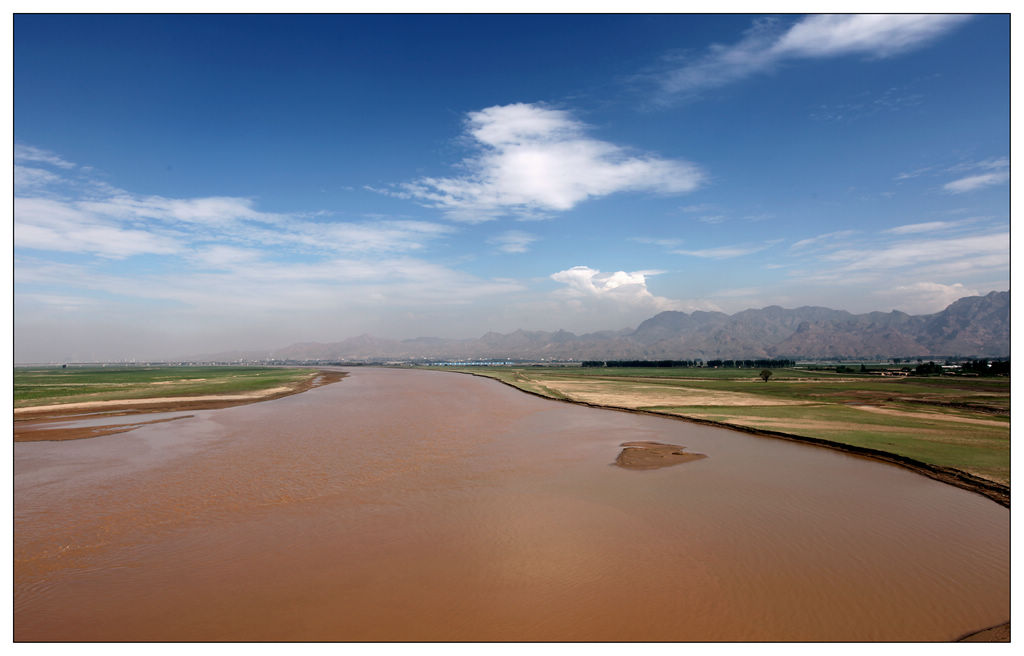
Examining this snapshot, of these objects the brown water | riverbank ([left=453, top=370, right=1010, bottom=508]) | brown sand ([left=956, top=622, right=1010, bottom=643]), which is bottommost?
brown sand ([left=956, top=622, right=1010, bottom=643])

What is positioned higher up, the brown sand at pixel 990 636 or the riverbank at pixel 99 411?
the riverbank at pixel 99 411

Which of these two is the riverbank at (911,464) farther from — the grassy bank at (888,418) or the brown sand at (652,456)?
the brown sand at (652,456)

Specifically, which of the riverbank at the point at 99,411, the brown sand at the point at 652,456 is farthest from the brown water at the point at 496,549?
the riverbank at the point at 99,411

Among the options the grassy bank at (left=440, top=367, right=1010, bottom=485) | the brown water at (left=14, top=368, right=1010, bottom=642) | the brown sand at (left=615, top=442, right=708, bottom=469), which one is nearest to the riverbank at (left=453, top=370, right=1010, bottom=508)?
the grassy bank at (left=440, top=367, right=1010, bottom=485)

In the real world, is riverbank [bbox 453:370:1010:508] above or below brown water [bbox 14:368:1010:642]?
above

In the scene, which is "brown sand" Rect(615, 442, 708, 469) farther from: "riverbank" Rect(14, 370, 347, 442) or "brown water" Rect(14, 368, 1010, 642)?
"riverbank" Rect(14, 370, 347, 442)

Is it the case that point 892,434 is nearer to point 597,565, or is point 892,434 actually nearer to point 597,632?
point 597,565
